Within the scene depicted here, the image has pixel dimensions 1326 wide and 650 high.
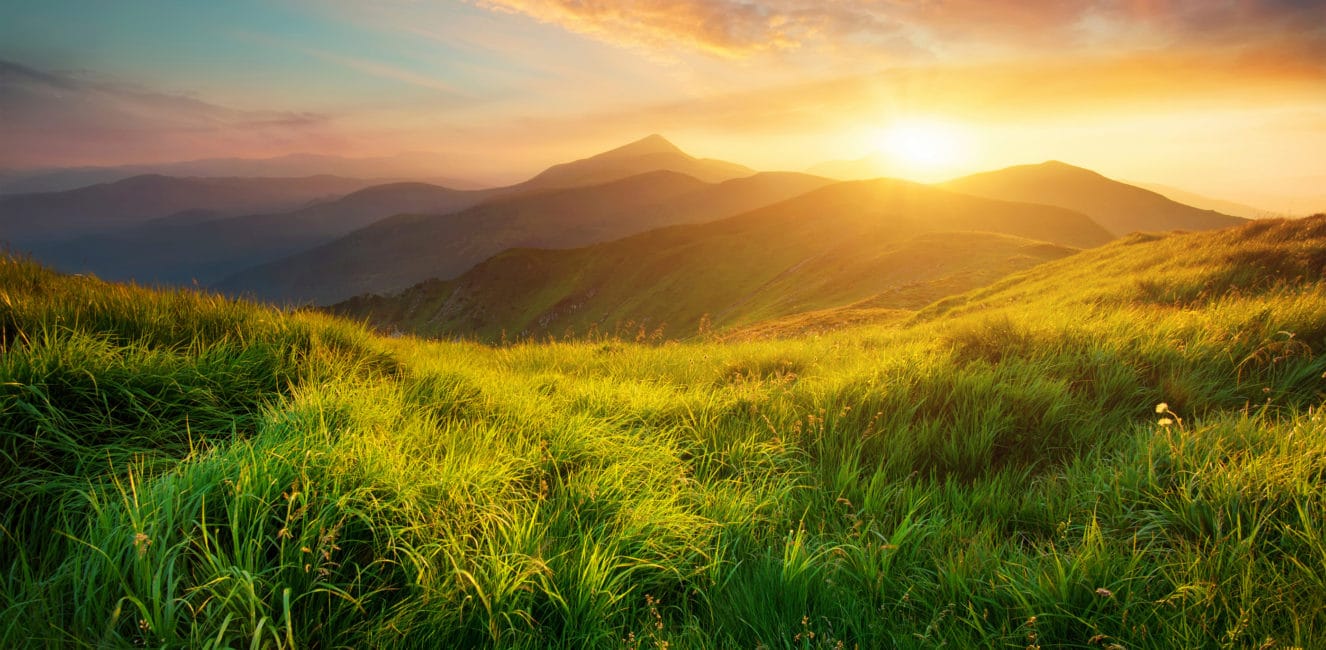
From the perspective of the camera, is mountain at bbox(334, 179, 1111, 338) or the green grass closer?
the green grass

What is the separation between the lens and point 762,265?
280 feet

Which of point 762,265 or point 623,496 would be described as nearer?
point 623,496

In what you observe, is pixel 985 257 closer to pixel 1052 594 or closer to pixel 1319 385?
pixel 1319 385

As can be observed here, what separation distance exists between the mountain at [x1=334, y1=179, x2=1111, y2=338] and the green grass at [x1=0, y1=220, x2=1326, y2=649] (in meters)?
21.9

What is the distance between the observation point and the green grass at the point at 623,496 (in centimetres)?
239

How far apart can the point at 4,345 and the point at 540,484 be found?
3647 mm

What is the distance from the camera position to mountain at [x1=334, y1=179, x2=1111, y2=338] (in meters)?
37.6

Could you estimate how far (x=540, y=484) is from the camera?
3.55m

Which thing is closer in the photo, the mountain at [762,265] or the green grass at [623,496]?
the green grass at [623,496]

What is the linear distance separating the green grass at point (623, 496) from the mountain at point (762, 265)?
21.9 metres

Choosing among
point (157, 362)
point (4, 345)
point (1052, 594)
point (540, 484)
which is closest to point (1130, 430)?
point (1052, 594)

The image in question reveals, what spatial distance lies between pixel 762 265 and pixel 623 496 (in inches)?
3306

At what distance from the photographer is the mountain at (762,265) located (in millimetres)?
37594

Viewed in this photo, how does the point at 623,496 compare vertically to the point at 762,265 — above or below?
above
